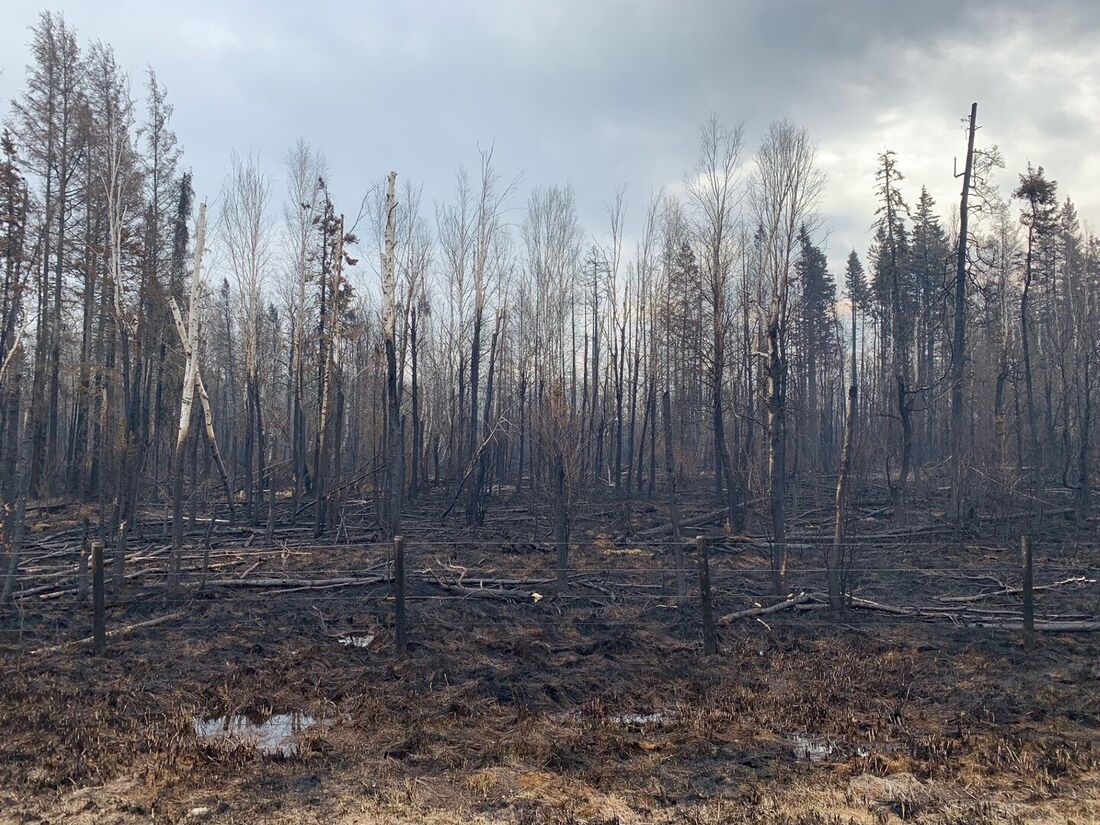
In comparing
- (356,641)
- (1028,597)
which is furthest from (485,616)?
(1028,597)

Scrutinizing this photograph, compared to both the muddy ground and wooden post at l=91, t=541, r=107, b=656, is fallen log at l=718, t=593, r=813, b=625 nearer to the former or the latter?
the muddy ground

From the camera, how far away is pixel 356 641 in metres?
9.26

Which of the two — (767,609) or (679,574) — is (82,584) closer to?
(679,574)

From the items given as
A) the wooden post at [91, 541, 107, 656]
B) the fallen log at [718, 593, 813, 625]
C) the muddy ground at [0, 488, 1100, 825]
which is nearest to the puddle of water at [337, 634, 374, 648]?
the muddy ground at [0, 488, 1100, 825]

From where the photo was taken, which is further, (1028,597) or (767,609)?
(767,609)

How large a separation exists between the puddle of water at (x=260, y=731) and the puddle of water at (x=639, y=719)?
2.69 meters

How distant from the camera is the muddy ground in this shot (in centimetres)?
491

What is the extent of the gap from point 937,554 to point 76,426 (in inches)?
1125

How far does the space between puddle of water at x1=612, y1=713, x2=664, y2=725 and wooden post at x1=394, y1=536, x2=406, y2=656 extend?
295 centimetres

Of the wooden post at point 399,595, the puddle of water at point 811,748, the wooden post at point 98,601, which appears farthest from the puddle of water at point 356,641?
the puddle of water at point 811,748

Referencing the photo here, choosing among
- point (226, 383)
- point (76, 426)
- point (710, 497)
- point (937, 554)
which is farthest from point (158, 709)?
point (226, 383)

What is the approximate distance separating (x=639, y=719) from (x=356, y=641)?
4.20 meters

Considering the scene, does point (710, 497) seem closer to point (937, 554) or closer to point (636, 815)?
point (937, 554)

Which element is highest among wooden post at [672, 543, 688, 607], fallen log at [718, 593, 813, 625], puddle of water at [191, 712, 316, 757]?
wooden post at [672, 543, 688, 607]
